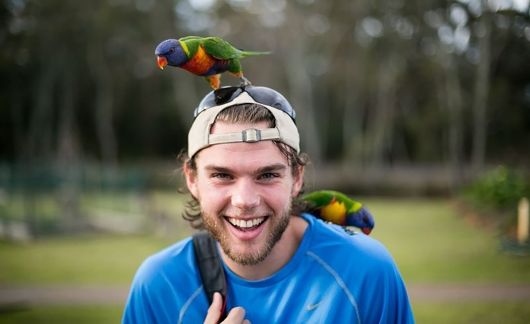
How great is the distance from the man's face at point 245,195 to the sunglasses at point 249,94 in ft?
0.36

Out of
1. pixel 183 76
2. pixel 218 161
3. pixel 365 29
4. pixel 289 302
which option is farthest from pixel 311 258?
pixel 183 76

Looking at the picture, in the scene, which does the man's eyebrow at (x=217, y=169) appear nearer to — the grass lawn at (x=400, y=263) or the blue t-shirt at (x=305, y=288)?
the blue t-shirt at (x=305, y=288)

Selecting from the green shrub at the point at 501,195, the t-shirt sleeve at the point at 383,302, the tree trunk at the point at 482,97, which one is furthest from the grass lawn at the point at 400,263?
the t-shirt sleeve at the point at 383,302

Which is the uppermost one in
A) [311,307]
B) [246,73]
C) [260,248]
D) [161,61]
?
[246,73]

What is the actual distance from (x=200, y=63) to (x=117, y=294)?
6.29 metres

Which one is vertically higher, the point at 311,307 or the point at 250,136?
the point at 250,136

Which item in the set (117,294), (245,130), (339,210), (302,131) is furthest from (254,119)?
(302,131)

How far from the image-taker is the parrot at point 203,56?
183cm

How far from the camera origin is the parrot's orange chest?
1.91m

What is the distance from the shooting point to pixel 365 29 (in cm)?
2625

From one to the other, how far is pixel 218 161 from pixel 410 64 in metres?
24.1

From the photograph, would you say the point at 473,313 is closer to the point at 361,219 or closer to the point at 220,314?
the point at 361,219

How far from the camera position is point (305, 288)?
6.81ft

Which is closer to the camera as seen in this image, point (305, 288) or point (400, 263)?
point (305, 288)
